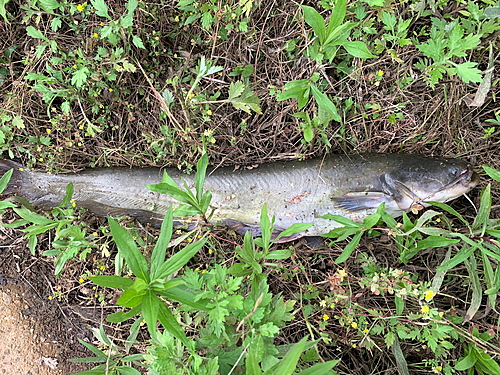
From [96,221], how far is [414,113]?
353 centimetres

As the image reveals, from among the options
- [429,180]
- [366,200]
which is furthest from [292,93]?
[429,180]

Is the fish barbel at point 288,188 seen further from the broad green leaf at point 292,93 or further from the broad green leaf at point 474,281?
the broad green leaf at point 292,93

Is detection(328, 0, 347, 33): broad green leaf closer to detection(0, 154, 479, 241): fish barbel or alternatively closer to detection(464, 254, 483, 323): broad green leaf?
detection(0, 154, 479, 241): fish barbel

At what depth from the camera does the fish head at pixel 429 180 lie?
288cm

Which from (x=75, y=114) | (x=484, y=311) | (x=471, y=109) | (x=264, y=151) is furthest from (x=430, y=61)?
(x=75, y=114)

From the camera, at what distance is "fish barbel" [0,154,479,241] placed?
295 centimetres

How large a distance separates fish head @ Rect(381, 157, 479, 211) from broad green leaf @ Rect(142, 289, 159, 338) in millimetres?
2349

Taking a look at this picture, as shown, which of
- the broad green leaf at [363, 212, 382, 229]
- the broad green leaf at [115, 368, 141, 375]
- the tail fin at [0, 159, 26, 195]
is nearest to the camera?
the broad green leaf at [115, 368, 141, 375]

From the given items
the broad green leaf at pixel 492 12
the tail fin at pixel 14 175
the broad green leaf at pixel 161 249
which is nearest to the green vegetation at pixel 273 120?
the broad green leaf at pixel 492 12

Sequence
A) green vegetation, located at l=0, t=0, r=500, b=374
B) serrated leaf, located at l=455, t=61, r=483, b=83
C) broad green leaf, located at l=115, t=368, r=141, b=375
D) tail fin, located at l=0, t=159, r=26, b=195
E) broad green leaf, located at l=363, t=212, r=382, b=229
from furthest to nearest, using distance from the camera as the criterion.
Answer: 1. tail fin, located at l=0, t=159, r=26, b=195
2. green vegetation, located at l=0, t=0, r=500, b=374
3. serrated leaf, located at l=455, t=61, r=483, b=83
4. broad green leaf, located at l=363, t=212, r=382, b=229
5. broad green leaf, located at l=115, t=368, r=141, b=375

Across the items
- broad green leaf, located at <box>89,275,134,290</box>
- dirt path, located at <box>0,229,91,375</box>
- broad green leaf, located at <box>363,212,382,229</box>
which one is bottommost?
dirt path, located at <box>0,229,91,375</box>

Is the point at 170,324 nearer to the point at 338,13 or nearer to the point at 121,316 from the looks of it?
the point at 121,316

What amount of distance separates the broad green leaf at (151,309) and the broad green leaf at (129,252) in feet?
0.29

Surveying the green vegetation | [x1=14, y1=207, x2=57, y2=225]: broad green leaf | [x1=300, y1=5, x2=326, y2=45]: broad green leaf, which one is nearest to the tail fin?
the green vegetation
